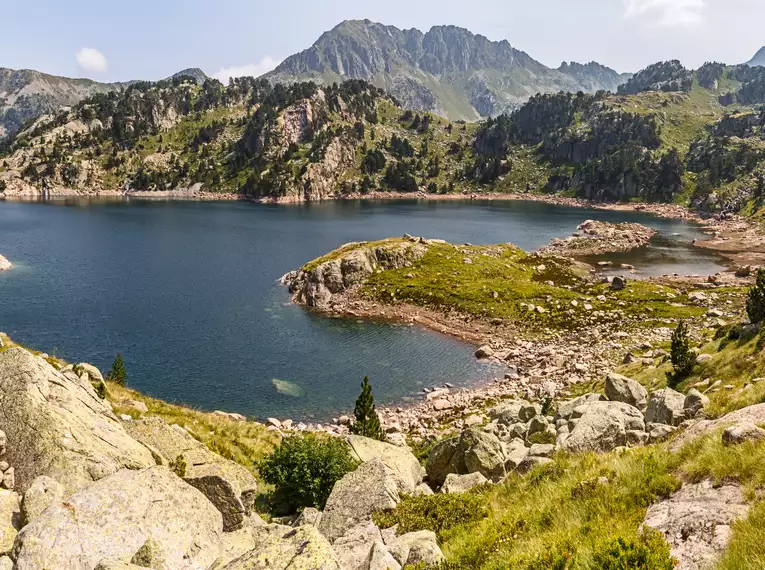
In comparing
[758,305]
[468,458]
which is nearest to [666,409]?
[468,458]

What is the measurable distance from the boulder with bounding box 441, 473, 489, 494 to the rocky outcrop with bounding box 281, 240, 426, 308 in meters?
66.4

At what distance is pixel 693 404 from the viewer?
2423 centimetres

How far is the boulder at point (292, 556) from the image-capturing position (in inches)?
416

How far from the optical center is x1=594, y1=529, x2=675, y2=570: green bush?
902 cm

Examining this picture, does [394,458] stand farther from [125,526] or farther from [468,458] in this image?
[125,526]

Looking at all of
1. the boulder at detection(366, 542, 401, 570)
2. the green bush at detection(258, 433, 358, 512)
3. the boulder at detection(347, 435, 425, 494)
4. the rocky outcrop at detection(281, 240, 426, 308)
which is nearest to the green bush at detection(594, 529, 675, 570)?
the boulder at detection(366, 542, 401, 570)

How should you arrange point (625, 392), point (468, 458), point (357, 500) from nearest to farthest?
1. point (357, 500)
2. point (468, 458)
3. point (625, 392)

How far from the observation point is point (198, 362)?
199 ft

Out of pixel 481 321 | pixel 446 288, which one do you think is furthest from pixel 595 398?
pixel 446 288

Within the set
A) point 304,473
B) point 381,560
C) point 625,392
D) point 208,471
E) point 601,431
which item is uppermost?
point 381,560

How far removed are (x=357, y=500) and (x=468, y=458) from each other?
296 inches

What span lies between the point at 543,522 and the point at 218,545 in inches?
400

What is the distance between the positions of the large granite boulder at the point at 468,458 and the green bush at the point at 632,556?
1365 centimetres

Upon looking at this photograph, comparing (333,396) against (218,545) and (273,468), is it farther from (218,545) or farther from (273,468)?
(218,545)
